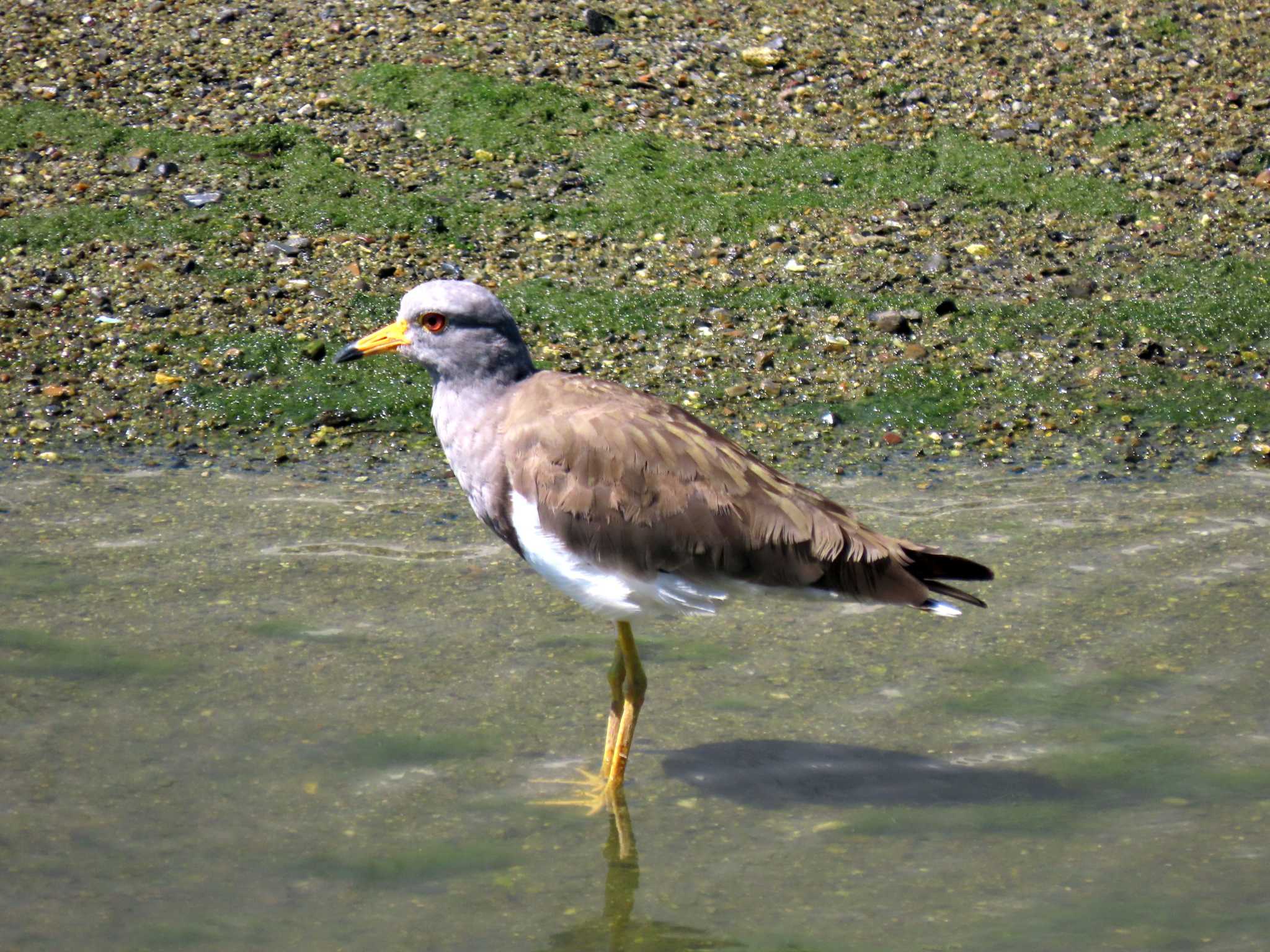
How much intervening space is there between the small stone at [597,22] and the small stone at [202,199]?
2.62m

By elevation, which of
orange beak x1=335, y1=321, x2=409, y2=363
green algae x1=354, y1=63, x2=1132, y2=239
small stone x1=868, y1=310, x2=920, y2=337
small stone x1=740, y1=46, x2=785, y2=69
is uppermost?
small stone x1=740, y1=46, x2=785, y2=69

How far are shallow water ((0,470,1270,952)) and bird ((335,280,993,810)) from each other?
1.47ft

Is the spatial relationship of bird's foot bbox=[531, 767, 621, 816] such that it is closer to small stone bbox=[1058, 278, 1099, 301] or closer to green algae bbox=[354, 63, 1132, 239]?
green algae bbox=[354, 63, 1132, 239]

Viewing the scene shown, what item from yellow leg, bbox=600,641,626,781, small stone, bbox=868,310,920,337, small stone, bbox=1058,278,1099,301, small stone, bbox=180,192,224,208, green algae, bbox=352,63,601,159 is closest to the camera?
yellow leg, bbox=600,641,626,781

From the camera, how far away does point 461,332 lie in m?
4.96

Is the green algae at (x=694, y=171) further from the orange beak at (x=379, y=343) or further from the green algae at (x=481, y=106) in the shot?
the orange beak at (x=379, y=343)

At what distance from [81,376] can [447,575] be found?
2.43 metres

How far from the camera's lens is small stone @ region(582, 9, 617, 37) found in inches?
377

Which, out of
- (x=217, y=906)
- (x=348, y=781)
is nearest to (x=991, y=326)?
(x=348, y=781)

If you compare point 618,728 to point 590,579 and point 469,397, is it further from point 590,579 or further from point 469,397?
point 469,397

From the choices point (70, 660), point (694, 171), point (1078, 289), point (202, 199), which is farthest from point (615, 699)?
point (202, 199)

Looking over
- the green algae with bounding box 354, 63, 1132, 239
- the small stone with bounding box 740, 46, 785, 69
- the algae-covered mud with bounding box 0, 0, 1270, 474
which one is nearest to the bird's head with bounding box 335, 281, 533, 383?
the algae-covered mud with bounding box 0, 0, 1270, 474

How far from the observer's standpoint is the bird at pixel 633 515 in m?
4.72

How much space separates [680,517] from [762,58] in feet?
17.7
